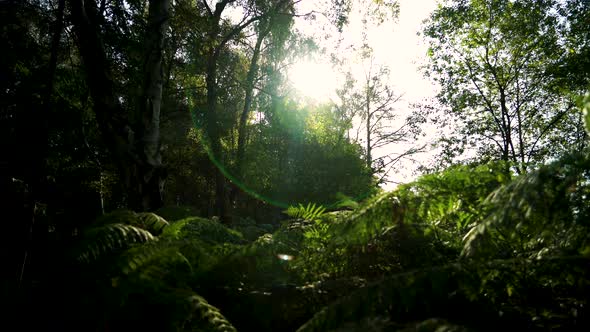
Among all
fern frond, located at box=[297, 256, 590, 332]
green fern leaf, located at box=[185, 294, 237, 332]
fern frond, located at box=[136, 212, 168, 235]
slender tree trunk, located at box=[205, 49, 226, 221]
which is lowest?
green fern leaf, located at box=[185, 294, 237, 332]

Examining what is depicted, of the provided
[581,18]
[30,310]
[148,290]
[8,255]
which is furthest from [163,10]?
[581,18]

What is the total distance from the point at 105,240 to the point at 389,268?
1384mm

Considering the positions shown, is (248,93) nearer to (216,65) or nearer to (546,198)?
(216,65)

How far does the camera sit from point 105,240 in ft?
5.51

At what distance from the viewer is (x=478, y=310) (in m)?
1.14

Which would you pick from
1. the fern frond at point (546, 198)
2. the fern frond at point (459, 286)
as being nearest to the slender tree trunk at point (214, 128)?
the fern frond at point (459, 286)

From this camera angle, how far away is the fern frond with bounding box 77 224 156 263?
62.9 inches

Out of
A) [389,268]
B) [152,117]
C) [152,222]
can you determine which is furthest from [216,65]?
[389,268]

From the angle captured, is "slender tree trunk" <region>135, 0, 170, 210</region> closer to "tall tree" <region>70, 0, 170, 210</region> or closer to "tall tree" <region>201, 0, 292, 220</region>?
"tall tree" <region>70, 0, 170, 210</region>

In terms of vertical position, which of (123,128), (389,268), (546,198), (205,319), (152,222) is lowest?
(205,319)

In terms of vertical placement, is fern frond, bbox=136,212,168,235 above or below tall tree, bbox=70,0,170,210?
below

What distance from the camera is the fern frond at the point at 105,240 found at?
1597mm

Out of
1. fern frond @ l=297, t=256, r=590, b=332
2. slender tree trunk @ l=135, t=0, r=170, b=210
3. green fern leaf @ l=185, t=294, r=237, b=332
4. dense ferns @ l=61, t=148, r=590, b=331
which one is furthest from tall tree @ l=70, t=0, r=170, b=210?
fern frond @ l=297, t=256, r=590, b=332

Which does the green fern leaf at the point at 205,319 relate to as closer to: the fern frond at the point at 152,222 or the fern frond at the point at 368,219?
the fern frond at the point at 368,219
